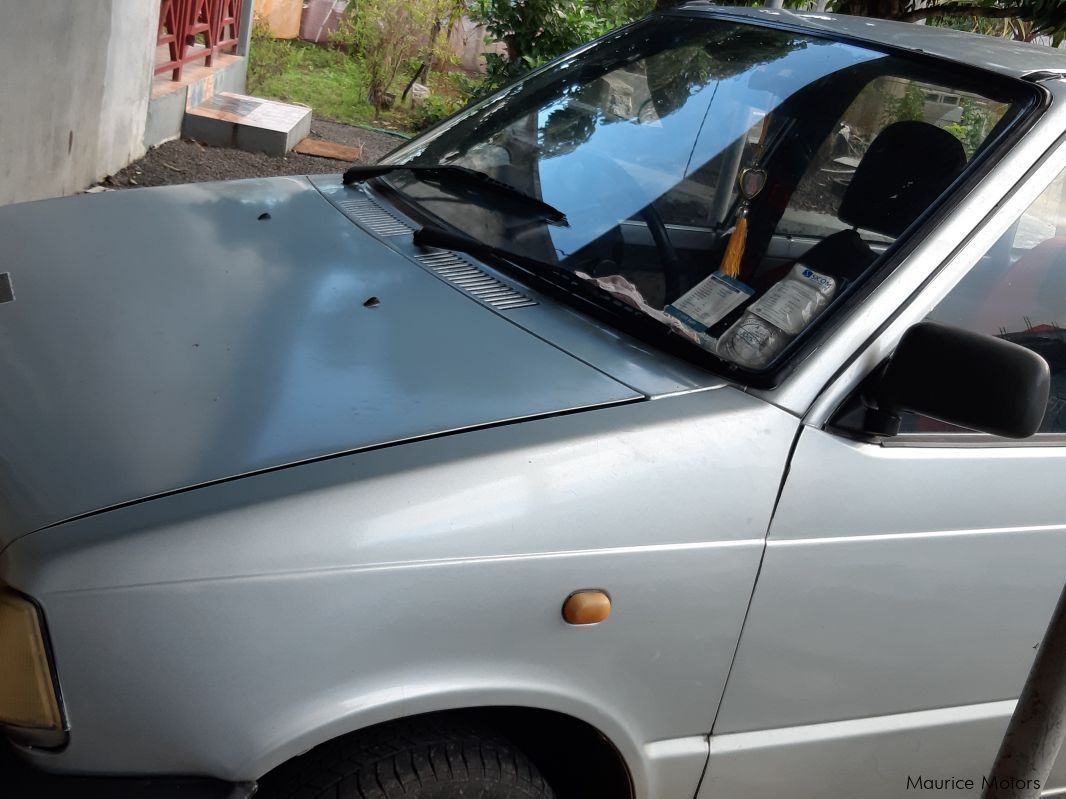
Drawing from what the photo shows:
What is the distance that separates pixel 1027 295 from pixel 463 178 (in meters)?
1.35

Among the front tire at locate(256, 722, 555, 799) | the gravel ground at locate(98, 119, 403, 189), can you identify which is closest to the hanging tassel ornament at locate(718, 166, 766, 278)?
the front tire at locate(256, 722, 555, 799)

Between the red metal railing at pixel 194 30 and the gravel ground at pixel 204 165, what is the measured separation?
73 cm

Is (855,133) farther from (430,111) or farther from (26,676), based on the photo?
(430,111)

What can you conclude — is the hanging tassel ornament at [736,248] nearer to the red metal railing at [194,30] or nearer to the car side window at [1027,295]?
the car side window at [1027,295]

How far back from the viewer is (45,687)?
5.31 feet

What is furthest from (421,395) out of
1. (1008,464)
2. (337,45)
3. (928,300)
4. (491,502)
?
(337,45)

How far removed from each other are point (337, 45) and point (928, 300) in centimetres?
1737

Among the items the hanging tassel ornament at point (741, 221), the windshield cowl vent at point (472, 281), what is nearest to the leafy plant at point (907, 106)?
the hanging tassel ornament at point (741, 221)

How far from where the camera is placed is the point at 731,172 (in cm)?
274

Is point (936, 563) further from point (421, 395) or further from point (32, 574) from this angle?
point (32, 574)

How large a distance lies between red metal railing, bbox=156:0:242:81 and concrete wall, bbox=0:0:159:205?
2.97ft

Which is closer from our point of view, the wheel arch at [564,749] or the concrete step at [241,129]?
the wheel arch at [564,749]

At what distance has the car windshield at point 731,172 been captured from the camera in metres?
2.33

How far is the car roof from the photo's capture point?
254cm
